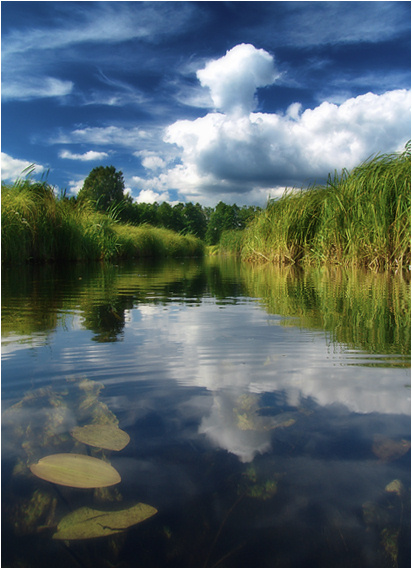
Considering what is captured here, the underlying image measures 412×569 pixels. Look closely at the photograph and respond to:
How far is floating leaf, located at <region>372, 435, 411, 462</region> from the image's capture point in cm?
66

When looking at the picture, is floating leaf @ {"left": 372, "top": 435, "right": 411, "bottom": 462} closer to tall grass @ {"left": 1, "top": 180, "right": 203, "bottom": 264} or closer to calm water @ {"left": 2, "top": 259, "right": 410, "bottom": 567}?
calm water @ {"left": 2, "top": 259, "right": 410, "bottom": 567}

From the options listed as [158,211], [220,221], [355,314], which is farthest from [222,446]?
[220,221]

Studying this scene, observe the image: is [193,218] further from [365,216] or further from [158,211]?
[365,216]

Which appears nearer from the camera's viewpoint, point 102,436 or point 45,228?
point 102,436

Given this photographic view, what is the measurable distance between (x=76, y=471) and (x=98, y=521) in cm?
12

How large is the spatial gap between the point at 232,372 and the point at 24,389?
557 millimetres

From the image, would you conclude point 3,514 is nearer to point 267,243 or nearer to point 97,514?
point 97,514

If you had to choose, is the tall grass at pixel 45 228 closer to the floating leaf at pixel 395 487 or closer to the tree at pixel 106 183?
the floating leaf at pixel 395 487

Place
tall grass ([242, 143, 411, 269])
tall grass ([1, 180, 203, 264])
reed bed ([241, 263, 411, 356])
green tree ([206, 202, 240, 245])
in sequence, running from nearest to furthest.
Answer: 1. reed bed ([241, 263, 411, 356])
2. tall grass ([242, 143, 411, 269])
3. tall grass ([1, 180, 203, 264])
4. green tree ([206, 202, 240, 245])

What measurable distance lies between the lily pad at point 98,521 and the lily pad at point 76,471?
60 millimetres

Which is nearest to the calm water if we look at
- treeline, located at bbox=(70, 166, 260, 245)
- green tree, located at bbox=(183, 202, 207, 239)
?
treeline, located at bbox=(70, 166, 260, 245)

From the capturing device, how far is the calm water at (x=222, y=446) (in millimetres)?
485

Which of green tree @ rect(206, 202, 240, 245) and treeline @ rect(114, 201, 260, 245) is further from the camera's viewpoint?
green tree @ rect(206, 202, 240, 245)

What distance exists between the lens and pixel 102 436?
2.36 feet
